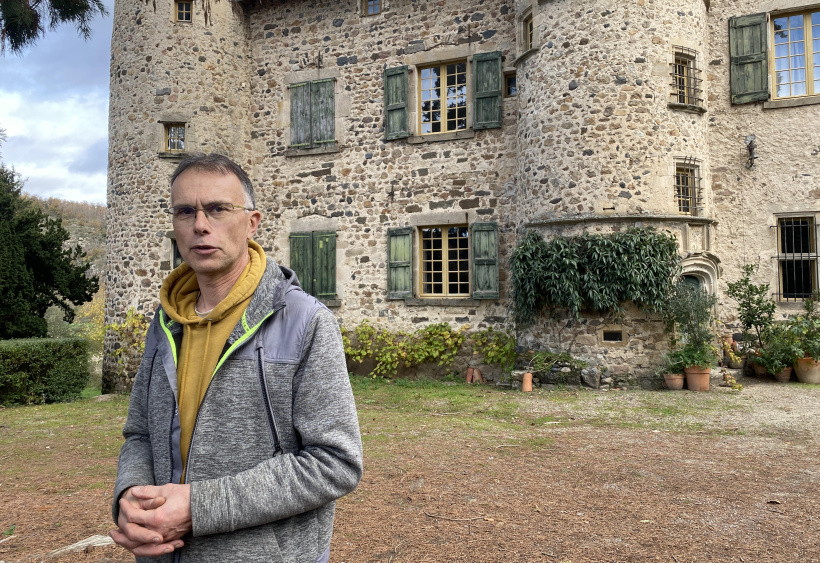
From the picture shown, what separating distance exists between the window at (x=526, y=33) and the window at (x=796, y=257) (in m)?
5.18

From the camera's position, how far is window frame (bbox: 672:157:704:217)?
31.7 ft

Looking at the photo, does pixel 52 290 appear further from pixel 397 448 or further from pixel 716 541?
pixel 716 541

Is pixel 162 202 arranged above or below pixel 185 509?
above

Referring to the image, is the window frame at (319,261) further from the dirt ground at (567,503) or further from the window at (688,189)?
the window at (688,189)

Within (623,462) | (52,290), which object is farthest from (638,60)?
(52,290)

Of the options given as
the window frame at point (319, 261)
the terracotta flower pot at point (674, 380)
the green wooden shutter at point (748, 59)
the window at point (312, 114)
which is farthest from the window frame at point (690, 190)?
the window at point (312, 114)

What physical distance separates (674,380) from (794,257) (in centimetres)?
335

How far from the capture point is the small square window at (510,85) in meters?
10.7

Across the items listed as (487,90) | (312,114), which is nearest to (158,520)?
(487,90)

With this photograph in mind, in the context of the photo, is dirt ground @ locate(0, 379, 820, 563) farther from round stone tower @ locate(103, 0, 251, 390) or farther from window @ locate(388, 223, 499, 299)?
round stone tower @ locate(103, 0, 251, 390)

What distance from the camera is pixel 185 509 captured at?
137 cm

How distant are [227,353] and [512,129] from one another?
32.0 ft

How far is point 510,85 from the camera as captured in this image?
10750 millimetres

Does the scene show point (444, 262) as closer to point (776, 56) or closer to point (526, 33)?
point (526, 33)
